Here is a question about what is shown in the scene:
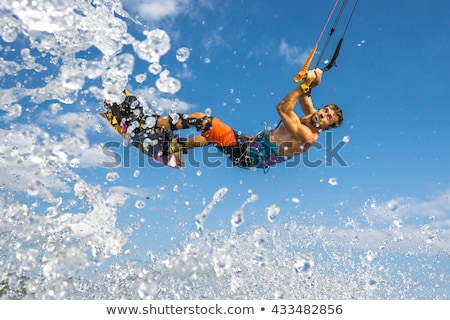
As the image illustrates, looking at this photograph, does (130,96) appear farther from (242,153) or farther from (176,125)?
(242,153)

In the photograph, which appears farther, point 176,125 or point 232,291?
point 232,291

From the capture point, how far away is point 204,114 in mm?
7660

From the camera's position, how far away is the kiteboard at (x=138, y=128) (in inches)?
302

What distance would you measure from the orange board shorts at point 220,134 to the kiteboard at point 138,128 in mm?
621

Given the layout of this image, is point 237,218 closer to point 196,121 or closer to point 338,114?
point 196,121

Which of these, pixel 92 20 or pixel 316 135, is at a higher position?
pixel 92 20

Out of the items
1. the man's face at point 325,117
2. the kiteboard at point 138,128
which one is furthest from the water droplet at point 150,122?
the man's face at point 325,117

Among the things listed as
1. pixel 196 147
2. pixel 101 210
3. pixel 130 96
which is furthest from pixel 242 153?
pixel 101 210

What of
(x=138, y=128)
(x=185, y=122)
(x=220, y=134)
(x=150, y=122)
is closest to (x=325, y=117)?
(x=220, y=134)

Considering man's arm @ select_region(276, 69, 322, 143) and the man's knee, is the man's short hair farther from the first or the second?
the man's knee

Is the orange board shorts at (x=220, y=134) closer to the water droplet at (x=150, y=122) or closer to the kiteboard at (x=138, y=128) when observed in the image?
the kiteboard at (x=138, y=128)

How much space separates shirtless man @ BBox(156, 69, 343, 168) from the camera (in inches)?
296

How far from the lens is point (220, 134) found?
25.5ft

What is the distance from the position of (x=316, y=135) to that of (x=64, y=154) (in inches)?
171
